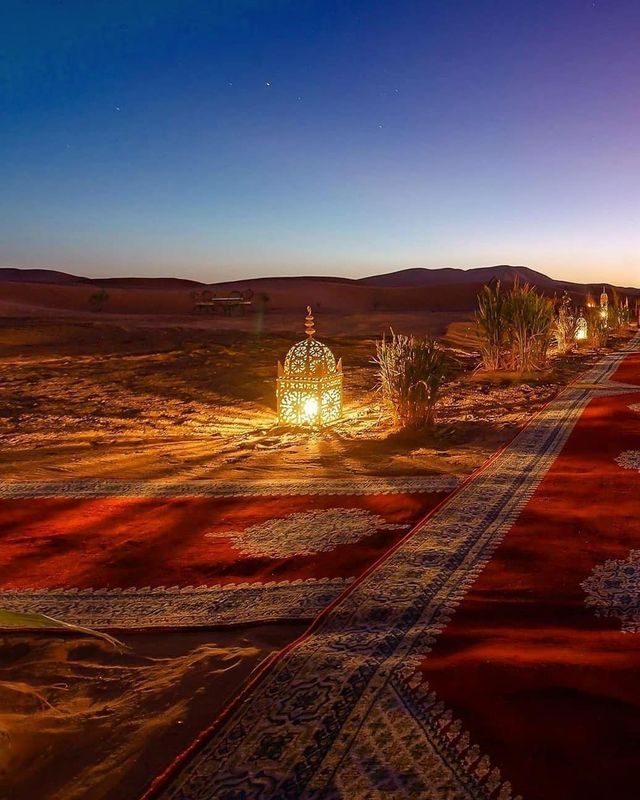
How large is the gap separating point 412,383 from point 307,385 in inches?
44.5

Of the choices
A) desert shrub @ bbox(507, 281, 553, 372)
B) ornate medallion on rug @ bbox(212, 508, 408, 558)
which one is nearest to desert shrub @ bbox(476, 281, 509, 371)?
desert shrub @ bbox(507, 281, 553, 372)

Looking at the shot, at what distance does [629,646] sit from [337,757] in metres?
1.13

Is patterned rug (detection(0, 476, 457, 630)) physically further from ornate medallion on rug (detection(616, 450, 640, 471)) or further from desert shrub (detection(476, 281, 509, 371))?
desert shrub (detection(476, 281, 509, 371))

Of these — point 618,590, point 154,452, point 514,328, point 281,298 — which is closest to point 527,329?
point 514,328

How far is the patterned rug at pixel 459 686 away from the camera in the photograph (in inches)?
69.3

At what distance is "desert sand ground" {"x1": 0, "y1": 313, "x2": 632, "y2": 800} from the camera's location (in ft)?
6.79

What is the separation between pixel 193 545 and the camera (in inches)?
153

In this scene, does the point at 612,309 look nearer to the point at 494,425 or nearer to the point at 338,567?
the point at 494,425

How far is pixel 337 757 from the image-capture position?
1863mm

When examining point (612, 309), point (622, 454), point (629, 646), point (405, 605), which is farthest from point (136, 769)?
point (612, 309)

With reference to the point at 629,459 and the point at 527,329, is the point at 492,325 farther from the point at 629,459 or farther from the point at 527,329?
the point at 629,459

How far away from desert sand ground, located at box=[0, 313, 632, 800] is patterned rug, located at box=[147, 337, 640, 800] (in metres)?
0.25

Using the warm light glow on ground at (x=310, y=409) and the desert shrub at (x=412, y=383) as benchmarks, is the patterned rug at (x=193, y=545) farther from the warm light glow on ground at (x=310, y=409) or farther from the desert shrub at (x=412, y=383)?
the warm light glow on ground at (x=310, y=409)

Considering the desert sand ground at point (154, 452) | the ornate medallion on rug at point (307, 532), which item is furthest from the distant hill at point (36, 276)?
the ornate medallion on rug at point (307, 532)
